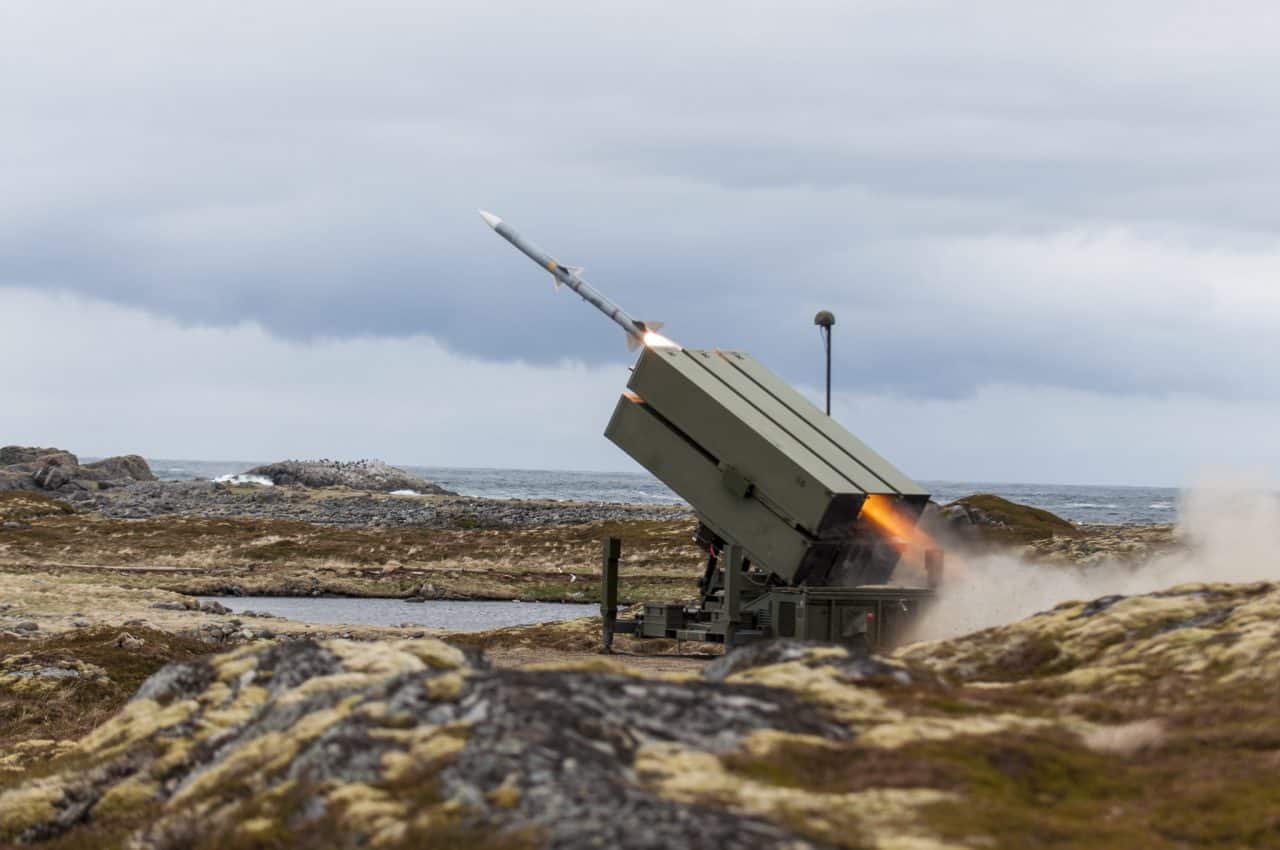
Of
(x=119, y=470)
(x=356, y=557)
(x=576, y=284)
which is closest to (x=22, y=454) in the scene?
(x=119, y=470)

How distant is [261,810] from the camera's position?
1333cm

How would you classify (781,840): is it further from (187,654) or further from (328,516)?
(328,516)

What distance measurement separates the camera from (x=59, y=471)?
133 m

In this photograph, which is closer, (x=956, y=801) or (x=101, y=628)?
(x=956, y=801)

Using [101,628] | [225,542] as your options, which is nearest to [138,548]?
[225,542]

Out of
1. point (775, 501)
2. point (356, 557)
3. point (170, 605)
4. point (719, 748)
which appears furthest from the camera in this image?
point (356, 557)

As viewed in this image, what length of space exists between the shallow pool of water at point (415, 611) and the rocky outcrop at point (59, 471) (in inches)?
2934

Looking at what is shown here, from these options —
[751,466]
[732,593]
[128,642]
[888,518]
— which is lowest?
[128,642]

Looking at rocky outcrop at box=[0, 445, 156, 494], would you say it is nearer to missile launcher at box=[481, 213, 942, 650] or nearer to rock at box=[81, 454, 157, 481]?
rock at box=[81, 454, 157, 481]

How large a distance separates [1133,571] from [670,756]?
2898cm

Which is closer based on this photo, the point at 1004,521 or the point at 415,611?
the point at 415,611

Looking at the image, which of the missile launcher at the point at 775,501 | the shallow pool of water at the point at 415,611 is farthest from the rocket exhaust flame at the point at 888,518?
the shallow pool of water at the point at 415,611

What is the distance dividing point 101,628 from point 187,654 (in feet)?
12.3

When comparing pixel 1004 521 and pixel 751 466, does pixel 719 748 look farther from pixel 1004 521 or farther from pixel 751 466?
pixel 1004 521
